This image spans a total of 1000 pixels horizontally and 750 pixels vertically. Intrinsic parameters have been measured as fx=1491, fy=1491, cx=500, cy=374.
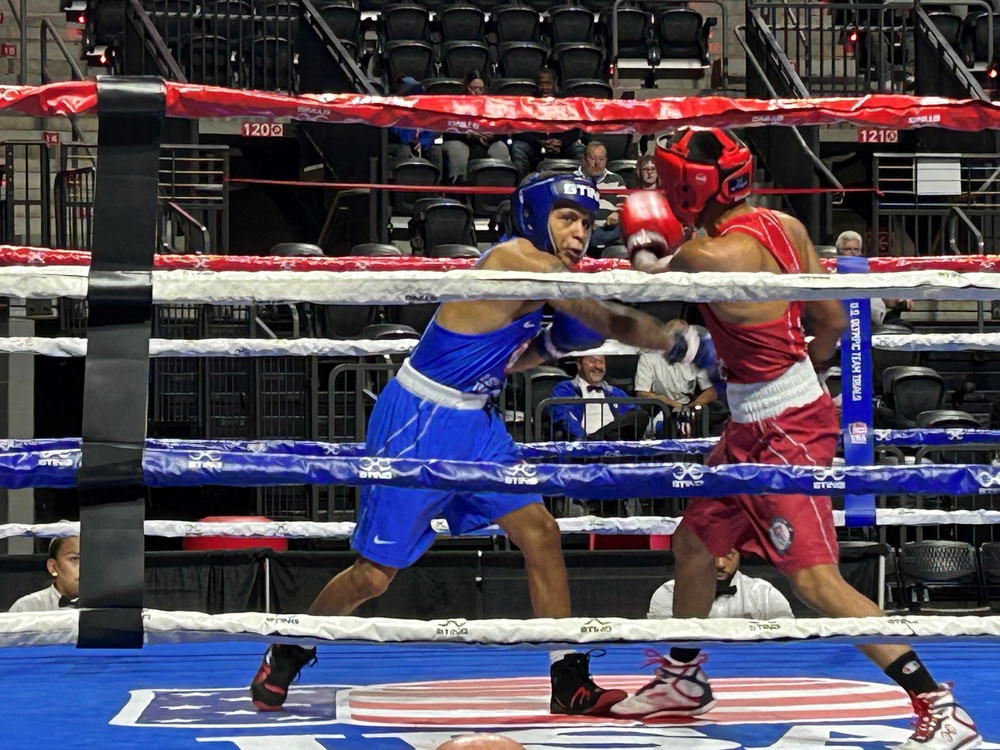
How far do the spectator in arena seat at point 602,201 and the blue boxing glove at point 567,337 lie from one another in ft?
15.4

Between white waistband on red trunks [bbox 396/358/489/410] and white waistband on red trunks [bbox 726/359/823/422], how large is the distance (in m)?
0.63

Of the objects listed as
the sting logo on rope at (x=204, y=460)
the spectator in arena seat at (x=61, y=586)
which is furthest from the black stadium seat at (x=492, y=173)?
the sting logo on rope at (x=204, y=460)

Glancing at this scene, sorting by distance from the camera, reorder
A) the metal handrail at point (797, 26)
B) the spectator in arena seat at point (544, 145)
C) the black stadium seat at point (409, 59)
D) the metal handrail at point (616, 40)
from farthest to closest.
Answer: the metal handrail at point (616, 40) → the black stadium seat at point (409, 59) → the metal handrail at point (797, 26) → the spectator in arena seat at point (544, 145)

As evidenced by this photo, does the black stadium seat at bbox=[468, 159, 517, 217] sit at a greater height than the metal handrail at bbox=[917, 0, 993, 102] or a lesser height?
lesser

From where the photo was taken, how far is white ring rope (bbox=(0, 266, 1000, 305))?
249 cm

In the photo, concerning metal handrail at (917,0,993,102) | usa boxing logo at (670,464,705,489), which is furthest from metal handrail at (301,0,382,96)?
usa boxing logo at (670,464,705,489)

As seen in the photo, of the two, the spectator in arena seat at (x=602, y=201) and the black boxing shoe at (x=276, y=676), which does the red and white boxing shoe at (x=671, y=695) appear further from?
the spectator in arena seat at (x=602, y=201)

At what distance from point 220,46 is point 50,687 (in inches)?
264

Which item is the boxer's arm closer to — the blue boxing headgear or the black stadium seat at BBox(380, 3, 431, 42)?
the blue boxing headgear

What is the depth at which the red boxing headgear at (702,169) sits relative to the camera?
3.26 meters

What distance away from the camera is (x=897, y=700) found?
373 centimetres

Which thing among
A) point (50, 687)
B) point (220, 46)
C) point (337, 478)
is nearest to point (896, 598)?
point (50, 687)

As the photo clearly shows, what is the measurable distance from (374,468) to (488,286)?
38 centimetres

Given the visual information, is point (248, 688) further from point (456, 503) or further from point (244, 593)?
point (244, 593)
